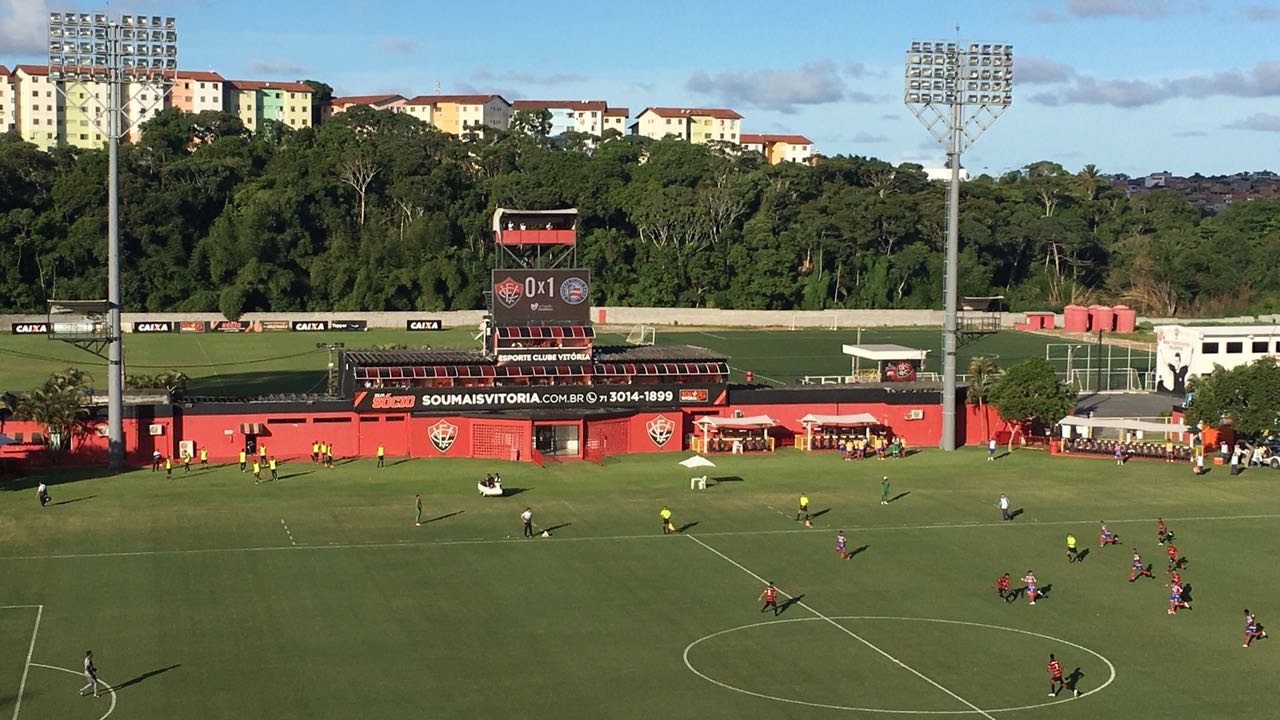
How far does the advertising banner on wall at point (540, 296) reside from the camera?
88750 millimetres

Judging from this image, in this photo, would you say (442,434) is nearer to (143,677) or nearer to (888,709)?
(143,677)

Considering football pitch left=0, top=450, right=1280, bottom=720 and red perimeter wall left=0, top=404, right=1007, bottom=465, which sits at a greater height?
red perimeter wall left=0, top=404, right=1007, bottom=465

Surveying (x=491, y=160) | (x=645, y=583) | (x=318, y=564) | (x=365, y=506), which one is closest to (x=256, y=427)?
(x=365, y=506)

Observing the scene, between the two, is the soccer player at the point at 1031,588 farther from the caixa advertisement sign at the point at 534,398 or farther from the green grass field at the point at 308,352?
the green grass field at the point at 308,352

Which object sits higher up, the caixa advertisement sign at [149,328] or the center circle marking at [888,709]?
the caixa advertisement sign at [149,328]

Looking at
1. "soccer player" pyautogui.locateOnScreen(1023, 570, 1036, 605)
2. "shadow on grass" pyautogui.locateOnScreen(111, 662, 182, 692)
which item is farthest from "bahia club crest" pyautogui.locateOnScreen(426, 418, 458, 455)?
"shadow on grass" pyautogui.locateOnScreen(111, 662, 182, 692)

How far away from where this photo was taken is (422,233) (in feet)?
598

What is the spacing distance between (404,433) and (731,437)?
18066mm

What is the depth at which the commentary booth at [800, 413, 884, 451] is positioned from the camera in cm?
8694

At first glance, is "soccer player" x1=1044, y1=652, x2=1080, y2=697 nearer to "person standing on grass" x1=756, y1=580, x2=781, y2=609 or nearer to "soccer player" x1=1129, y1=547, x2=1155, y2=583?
"person standing on grass" x1=756, y1=580, x2=781, y2=609

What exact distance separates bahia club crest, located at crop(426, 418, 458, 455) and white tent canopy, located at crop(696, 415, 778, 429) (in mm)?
13659

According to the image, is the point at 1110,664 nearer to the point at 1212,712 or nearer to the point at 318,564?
the point at 1212,712

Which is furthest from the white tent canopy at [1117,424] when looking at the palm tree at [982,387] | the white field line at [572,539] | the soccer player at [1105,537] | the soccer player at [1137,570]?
the soccer player at [1137,570]

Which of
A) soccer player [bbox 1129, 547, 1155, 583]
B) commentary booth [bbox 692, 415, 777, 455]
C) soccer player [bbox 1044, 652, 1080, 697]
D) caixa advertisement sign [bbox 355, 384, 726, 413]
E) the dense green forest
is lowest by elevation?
soccer player [bbox 1044, 652, 1080, 697]
